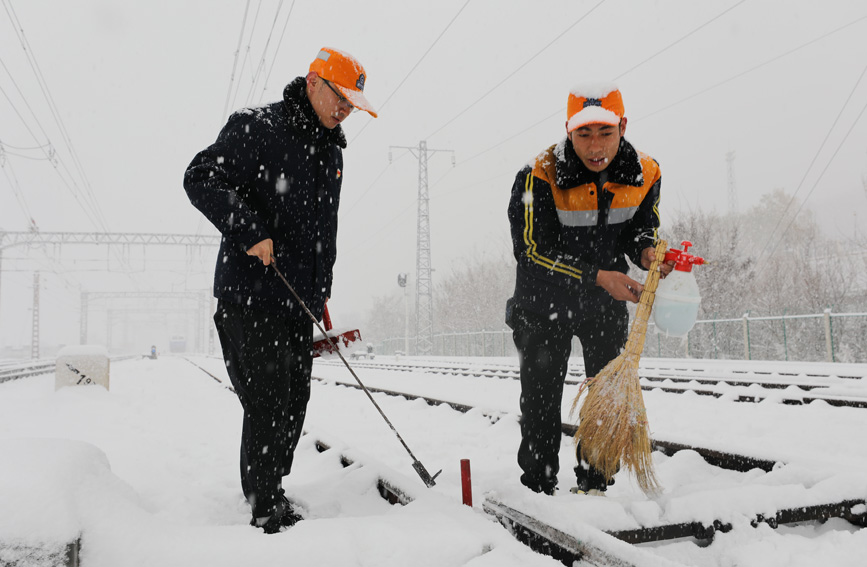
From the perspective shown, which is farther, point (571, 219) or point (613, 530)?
point (571, 219)

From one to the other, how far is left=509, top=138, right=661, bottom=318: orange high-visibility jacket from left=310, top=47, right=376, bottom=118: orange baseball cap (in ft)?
2.75

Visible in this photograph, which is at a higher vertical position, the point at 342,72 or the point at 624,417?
the point at 342,72

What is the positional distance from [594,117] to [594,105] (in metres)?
0.12

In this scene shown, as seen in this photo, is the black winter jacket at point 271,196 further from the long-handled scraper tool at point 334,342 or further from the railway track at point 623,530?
the railway track at point 623,530

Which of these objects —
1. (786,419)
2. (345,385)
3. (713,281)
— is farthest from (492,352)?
(786,419)

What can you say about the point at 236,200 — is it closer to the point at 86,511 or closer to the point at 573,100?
the point at 86,511

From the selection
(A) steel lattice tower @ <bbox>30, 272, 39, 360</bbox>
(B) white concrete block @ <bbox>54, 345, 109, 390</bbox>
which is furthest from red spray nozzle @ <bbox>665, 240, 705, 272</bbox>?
(A) steel lattice tower @ <bbox>30, 272, 39, 360</bbox>

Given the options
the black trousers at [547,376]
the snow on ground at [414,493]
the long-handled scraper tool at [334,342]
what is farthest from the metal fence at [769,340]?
the long-handled scraper tool at [334,342]

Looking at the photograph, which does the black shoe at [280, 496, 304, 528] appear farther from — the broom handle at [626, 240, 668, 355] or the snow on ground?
the broom handle at [626, 240, 668, 355]

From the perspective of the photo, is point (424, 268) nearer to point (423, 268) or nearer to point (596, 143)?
point (423, 268)

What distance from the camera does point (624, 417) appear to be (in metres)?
2.61

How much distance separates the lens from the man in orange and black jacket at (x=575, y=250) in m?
2.55

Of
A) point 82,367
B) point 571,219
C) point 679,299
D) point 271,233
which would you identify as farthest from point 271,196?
point 82,367

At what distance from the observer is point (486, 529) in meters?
2.01
